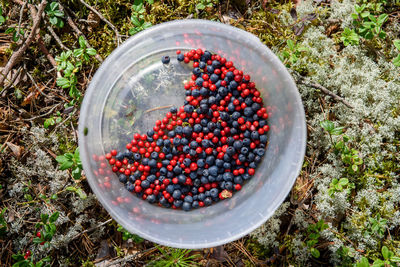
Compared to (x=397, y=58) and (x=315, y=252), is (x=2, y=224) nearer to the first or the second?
(x=315, y=252)

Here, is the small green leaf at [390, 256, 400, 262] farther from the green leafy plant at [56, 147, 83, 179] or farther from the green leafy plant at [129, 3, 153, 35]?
the green leafy plant at [129, 3, 153, 35]

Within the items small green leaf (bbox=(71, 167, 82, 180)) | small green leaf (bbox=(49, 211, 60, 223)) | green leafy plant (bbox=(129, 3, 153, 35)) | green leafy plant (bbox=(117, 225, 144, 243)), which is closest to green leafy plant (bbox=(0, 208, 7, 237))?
small green leaf (bbox=(49, 211, 60, 223))

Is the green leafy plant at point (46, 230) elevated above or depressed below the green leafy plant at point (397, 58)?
below

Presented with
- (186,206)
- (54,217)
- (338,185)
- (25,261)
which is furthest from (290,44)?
(25,261)

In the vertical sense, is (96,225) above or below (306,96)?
below

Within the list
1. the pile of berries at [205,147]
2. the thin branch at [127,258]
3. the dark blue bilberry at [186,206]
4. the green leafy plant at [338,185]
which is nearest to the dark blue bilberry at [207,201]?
the pile of berries at [205,147]

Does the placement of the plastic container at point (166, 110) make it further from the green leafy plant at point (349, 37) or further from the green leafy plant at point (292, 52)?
the green leafy plant at point (349, 37)

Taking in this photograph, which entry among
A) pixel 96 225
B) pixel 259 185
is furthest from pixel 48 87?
pixel 259 185

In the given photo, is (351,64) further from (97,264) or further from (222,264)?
(97,264)
